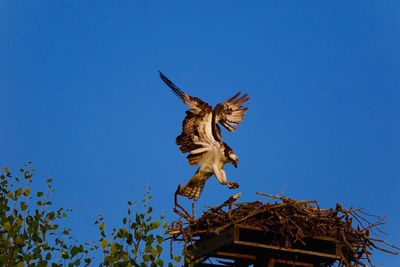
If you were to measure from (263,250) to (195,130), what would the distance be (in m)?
2.55

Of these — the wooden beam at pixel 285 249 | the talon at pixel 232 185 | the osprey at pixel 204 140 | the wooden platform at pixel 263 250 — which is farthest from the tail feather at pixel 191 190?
the wooden beam at pixel 285 249

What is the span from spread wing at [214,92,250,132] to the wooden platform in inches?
98.8

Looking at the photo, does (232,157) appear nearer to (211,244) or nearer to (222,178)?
(222,178)

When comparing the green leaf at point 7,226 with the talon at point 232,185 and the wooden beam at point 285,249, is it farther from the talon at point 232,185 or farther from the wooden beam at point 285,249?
the talon at point 232,185

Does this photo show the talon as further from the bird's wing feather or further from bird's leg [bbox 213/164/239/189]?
the bird's wing feather

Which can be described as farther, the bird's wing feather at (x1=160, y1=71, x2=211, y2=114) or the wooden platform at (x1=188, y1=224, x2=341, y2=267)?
the bird's wing feather at (x1=160, y1=71, x2=211, y2=114)

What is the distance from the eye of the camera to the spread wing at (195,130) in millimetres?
14367

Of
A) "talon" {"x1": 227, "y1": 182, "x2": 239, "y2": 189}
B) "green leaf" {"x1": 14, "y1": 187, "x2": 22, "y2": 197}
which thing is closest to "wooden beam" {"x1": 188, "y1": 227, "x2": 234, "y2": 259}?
"talon" {"x1": 227, "y1": 182, "x2": 239, "y2": 189}

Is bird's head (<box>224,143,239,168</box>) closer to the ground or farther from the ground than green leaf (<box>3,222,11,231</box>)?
farther from the ground

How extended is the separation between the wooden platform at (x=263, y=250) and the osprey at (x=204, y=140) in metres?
1.12

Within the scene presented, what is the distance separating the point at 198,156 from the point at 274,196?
5.55 ft

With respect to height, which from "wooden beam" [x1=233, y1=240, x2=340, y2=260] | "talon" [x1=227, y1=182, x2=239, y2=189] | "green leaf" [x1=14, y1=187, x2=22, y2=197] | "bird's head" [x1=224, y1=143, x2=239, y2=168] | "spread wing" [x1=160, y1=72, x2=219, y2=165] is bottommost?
"green leaf" [x1=14, y1=187, x2=22, y2=197]

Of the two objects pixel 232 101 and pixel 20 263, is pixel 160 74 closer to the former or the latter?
pixel 232 101

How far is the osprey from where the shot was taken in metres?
14.2
